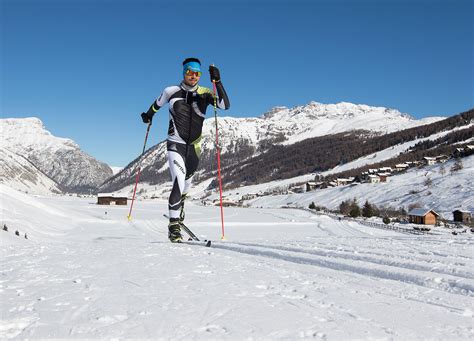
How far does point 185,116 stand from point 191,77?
99 centimetres

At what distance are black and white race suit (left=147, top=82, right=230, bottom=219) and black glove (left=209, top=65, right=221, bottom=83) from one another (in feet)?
0.67

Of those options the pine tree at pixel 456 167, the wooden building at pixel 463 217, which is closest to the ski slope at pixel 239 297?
the wooden building at pixel 463 217

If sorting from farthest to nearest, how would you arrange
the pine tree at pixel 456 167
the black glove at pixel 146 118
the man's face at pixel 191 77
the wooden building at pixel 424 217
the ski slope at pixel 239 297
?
the pine tree at pixel 456 167 < the wooden building at pixel 424 217 < the black glove at pixel 146 118 < the man's face at pixel 191 77 < the ski slope at pixel 239 297

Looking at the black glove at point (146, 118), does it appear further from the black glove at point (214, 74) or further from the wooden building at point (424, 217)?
the wooden building at point (424, 217)

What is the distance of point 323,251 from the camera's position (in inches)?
276

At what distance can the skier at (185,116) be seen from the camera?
31.6ft

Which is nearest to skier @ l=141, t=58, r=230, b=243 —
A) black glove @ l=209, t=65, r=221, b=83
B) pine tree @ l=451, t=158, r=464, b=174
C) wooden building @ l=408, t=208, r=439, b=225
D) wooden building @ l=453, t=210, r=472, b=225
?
black glove @ l=209, t=65, r=221, b=83

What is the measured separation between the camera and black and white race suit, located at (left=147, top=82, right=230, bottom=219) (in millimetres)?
9633

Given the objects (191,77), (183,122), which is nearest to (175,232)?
(183,122)

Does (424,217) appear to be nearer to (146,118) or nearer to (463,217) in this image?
(463,217)

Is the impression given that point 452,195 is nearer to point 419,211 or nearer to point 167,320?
point 419,211

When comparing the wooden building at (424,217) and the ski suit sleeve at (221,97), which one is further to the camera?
the wooden building at (424,217)

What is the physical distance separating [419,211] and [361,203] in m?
39.4

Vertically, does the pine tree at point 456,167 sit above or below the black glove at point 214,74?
above
